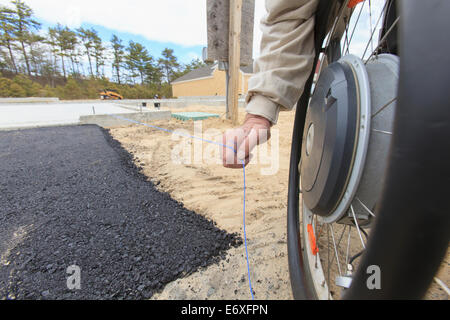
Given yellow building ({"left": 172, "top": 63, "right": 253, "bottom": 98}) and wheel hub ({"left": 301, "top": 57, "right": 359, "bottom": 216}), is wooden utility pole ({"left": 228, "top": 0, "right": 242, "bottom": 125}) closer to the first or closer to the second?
wheel hub ({"left": 301, "top": 57, "right": 359, "bottom": 216})

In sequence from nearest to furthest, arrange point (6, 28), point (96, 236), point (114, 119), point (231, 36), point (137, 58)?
point (96, 236), point (231, 36), point (114, 119), point (6, 28), point (137, 58)

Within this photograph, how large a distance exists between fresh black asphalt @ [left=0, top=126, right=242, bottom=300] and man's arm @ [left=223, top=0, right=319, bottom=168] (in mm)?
614

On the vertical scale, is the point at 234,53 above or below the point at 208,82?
below

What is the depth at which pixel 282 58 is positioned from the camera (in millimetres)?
680

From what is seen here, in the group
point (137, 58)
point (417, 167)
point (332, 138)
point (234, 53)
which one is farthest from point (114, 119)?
point (137, 58)

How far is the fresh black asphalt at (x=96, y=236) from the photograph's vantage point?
812mm

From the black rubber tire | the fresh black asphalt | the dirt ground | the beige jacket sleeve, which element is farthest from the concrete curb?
the black rubber tire

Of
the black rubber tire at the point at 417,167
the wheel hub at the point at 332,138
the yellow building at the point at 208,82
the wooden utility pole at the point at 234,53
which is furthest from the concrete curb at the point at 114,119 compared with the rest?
the yellow building at the point at 208,82

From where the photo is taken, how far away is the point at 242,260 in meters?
0.98

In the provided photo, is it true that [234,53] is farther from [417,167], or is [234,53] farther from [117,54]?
[117,54]

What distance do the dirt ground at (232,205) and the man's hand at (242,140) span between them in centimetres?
48

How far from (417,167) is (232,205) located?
1280 mm
